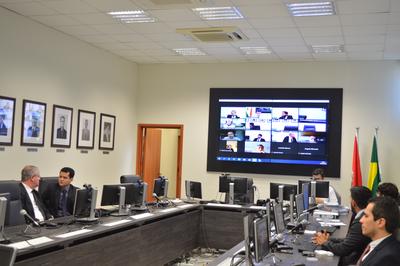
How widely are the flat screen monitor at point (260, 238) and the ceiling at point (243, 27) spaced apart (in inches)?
122

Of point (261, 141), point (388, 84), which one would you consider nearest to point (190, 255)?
point (261, 141)

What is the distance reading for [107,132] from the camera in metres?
8.82

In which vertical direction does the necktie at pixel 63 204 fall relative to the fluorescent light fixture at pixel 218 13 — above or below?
below

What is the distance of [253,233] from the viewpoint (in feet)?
10.4

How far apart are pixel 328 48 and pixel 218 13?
8.28ft

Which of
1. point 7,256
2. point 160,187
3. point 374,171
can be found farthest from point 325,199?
point 7,256

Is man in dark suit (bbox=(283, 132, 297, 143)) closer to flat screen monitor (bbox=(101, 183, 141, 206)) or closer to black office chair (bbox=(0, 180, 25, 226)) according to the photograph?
flat screen monitor (bbox=(101, 183, 141, 206))

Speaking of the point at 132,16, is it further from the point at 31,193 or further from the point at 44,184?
the point at 31,193

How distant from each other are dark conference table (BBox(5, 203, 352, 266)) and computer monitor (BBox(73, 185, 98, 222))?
137mm

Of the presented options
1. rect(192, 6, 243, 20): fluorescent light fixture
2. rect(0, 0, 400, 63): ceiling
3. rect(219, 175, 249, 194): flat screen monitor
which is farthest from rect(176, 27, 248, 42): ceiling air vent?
rect(219, 175, 249, 194): flat screen monitor

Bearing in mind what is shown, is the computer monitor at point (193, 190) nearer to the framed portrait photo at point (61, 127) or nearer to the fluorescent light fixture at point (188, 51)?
the framed portrait photo at point (61, 127)

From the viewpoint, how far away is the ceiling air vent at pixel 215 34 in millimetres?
6645

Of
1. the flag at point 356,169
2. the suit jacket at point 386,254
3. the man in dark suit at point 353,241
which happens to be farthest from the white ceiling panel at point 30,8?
the flag at point 356,169

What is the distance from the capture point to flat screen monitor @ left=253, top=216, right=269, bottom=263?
3.14 meters
